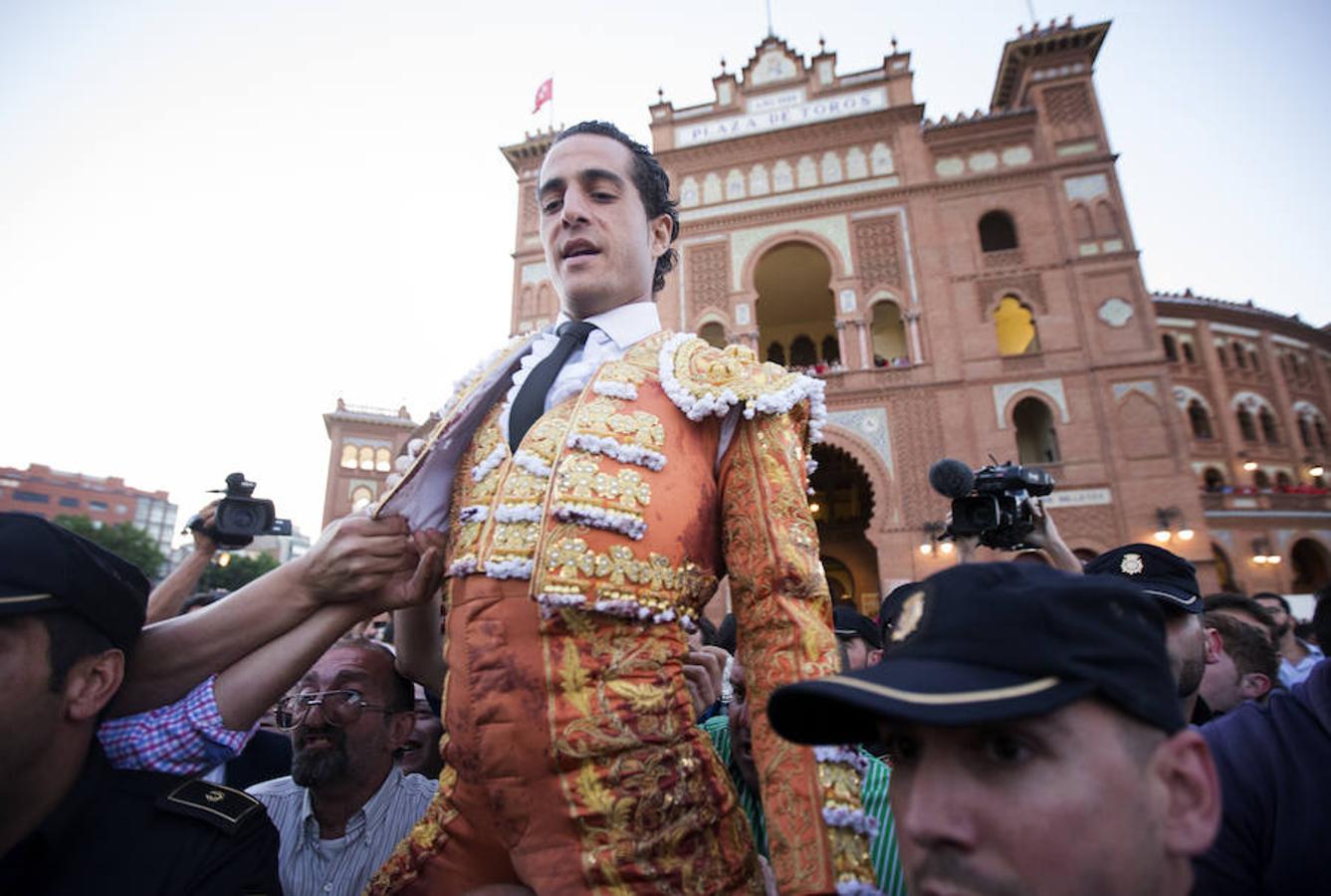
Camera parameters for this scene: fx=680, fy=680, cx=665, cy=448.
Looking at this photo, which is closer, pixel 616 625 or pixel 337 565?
pixel 616 625

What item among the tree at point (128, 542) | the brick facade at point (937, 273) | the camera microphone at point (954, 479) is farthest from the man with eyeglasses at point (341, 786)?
the tree at point (128, 542)

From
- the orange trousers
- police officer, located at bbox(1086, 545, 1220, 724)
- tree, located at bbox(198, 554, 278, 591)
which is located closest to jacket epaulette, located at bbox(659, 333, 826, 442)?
the orange trousers

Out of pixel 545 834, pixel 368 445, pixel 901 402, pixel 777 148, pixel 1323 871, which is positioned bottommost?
pixel 1323 871

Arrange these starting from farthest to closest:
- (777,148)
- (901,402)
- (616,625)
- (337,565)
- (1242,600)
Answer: (777,148) < (901,402) < (1242,600) < (337,565) < (616,625)

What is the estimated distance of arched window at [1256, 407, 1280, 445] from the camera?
26484 millimetres

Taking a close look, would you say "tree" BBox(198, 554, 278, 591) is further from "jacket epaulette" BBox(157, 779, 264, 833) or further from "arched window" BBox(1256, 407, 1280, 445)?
"arched window" BBox(1256, 407, 1280, 445)

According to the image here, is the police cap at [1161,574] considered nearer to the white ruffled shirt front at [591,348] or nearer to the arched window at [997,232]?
the white ruffled shirt front at [591,348]

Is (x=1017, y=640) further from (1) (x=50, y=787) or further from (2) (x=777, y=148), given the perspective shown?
(2) (x=777, y=148)

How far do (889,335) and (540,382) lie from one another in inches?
720

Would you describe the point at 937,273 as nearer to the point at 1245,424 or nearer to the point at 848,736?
the point at 848,736

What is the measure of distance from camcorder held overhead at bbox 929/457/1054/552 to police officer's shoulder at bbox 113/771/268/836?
3.37m

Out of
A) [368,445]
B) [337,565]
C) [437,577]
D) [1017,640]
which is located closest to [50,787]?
[337,565]

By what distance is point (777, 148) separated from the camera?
1750 centimetres

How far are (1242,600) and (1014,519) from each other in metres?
2.41
